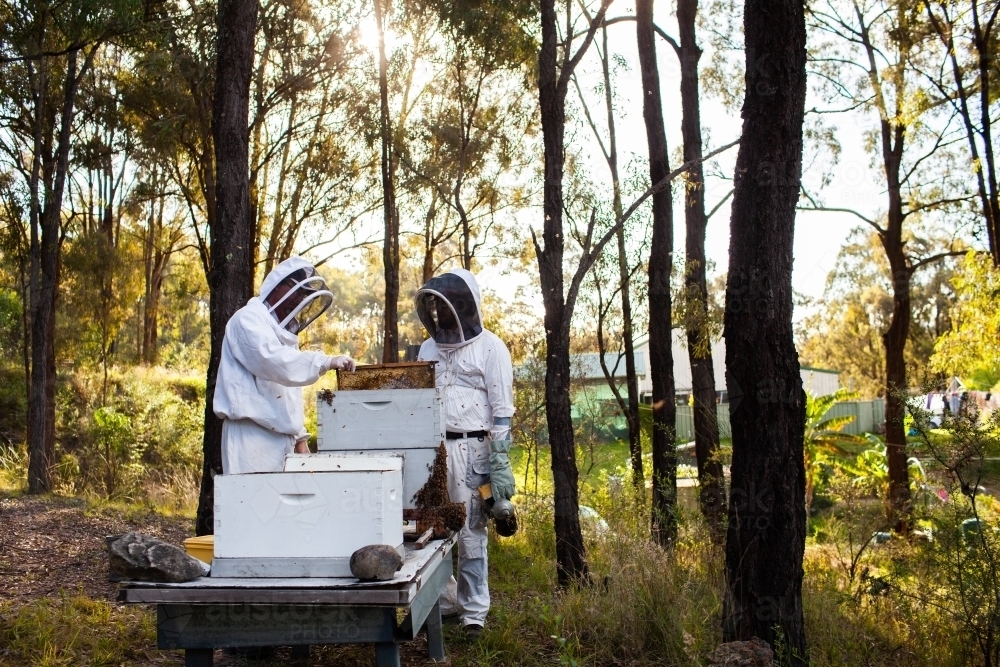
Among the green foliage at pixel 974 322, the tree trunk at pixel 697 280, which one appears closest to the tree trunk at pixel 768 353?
the tree trunk at pixel 697 280

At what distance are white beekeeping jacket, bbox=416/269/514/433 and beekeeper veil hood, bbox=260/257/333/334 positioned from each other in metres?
0.75

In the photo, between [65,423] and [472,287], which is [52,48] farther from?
[472,287]

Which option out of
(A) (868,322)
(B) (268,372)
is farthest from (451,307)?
(A) (868,322)

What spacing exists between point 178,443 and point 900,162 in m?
14.9

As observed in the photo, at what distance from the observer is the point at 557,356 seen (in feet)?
20.8

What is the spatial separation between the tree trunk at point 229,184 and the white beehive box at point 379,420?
8.23ft

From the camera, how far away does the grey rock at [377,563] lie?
127 inches

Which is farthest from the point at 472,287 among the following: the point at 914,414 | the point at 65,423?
the point at 65,423

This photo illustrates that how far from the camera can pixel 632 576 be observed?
17.5 feet

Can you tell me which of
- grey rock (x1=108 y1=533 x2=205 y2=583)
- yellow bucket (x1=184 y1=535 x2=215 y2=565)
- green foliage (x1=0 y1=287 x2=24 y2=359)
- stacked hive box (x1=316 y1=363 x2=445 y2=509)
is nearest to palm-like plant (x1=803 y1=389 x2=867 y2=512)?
stacked hive box (x1=316 y1=363 x2=445 y2=509)

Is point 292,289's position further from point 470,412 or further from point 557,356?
point 557,356

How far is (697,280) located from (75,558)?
718cm

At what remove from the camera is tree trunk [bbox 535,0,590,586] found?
6.38 meters

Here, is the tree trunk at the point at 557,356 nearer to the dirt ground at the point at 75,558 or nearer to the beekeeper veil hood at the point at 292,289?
the dirt ground at the point at 75,558
